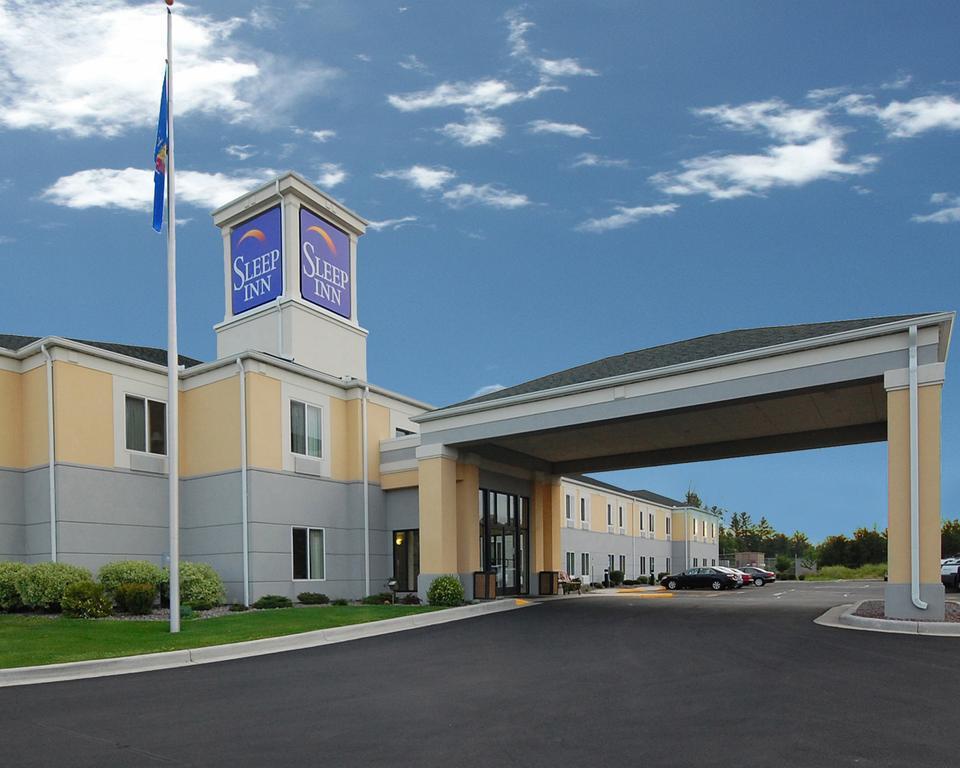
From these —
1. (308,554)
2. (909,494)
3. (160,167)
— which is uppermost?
(160,167)

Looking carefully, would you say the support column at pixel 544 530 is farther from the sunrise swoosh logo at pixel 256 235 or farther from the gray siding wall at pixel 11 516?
the gray siding wall at pixel 11 516

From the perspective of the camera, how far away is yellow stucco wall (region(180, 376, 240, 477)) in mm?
23094

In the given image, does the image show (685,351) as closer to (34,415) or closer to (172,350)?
(172,350)

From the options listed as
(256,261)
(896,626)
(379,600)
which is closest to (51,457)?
(379,600)

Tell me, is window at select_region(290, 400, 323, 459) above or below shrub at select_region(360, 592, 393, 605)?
above

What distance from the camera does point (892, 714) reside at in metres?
8.14

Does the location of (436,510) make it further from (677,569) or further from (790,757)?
Result: (677,569)

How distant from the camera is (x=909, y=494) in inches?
635

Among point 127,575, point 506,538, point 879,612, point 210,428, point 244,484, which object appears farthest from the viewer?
point 506,538

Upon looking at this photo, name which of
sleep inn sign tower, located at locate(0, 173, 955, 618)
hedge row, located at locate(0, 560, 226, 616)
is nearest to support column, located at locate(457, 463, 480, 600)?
sleep inn sign tower, located at locate(0, 173, 955, 618)

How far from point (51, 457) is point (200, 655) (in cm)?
1044

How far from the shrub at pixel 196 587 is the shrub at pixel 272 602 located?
1.10 metres

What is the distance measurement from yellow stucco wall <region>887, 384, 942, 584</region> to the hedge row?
16.3 meters

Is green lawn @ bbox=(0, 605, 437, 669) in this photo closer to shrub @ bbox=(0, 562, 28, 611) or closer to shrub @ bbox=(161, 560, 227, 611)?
shrub @ bbox=(0, 562, 28, 611)
